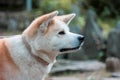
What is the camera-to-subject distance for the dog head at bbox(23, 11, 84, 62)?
5.27 meters

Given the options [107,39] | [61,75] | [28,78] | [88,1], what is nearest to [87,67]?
[61,75]

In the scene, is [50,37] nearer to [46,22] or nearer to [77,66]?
[46,22]

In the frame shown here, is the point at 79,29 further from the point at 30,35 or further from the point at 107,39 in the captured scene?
the point at 30,35

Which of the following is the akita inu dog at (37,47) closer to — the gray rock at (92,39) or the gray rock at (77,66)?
the gray rock at (77,66)

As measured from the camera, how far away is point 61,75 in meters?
9.88

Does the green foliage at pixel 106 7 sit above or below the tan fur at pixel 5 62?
above

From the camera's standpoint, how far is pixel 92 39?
12.0 m

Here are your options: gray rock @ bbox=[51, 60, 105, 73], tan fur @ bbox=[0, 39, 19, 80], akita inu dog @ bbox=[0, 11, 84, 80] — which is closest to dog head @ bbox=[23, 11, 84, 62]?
akita inu dog @ bbox=[0, 11, 84, 80]

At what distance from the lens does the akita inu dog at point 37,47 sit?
529cm

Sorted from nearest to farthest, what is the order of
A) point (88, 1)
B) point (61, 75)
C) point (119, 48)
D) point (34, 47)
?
point (34, 47), point (61, 75), point (119, 48), point (88, 1)

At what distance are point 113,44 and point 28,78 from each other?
6.26m

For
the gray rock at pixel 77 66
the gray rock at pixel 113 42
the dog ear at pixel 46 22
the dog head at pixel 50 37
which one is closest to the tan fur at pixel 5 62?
the dog head at pixel 50 37

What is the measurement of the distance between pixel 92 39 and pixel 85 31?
1.21ft

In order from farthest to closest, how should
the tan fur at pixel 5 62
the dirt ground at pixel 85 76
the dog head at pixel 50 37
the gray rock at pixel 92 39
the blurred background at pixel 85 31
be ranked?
the gray rock at pixel 92 39 → the blurred background at pixel 85 31 → the dirt ground at pixel 85 76 → the tan fur at pixel 5 62 → the dog head at pixel 50 37
